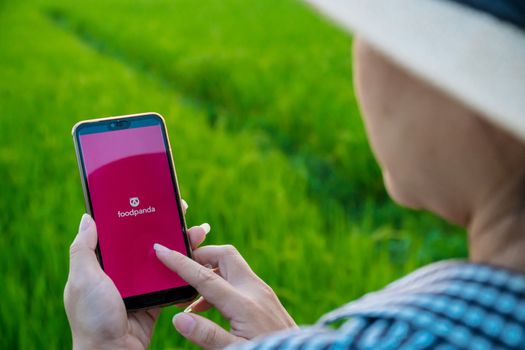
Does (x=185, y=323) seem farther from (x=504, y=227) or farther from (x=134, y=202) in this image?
(x=504, y=227)

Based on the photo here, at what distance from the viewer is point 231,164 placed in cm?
282

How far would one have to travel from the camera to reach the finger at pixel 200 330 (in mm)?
944

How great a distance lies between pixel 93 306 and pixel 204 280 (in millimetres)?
151

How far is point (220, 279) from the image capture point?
959 mm

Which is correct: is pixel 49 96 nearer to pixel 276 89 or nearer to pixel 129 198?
pixel 276 89

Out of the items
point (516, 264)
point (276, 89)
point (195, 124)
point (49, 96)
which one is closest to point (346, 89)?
point (276, 89)

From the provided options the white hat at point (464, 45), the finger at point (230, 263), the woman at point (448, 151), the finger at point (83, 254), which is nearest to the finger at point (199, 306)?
the finger at point (230, 263)

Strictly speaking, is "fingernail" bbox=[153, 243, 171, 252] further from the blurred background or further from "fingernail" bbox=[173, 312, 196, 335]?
the blurred background

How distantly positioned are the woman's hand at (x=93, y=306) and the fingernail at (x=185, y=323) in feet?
0.27

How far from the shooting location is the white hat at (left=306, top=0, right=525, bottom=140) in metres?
0.52

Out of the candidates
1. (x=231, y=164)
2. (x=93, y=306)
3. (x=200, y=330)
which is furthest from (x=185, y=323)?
(x=231, y=164)

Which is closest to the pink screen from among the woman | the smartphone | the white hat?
the smartphone

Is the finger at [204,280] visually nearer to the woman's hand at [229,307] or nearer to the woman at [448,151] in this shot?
the woman's hand at [229,307]

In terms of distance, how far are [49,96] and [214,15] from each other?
382 centimetres
